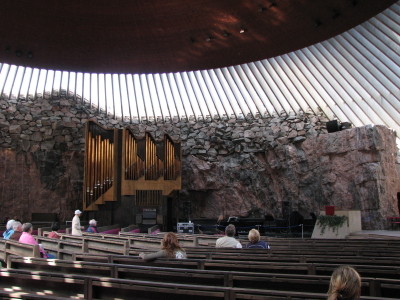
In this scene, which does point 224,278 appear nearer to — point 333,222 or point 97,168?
point 333,222

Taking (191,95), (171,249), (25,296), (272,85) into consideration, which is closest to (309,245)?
(171,249)

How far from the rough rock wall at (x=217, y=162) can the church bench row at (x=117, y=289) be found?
1217cm

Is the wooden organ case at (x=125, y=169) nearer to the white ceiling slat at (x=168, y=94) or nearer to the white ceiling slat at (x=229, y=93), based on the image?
the white ceiling slat at (x=168, y=94)

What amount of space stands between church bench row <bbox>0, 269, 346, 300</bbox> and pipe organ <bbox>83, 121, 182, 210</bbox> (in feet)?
32.8

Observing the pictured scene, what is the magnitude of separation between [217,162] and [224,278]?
13.5m

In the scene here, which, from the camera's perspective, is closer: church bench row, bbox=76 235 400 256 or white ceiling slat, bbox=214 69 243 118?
church bench row, bbox=76 235 400 256

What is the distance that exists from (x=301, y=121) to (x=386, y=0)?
5813 millimetres

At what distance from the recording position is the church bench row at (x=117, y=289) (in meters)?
2.03

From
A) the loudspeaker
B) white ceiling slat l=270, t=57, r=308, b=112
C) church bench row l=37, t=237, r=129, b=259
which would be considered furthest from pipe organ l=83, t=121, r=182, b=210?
church bench row l=37, t=237, r=129, b=259

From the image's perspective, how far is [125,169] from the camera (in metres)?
13.1

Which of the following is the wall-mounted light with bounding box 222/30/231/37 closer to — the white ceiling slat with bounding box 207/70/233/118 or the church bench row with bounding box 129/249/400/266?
the white ceiling slat with bounding box 207/70/233/118

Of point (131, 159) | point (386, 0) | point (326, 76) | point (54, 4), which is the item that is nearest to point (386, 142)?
point (326, 76)

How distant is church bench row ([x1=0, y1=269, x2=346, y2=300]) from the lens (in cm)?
203

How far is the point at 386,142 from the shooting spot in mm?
13055
